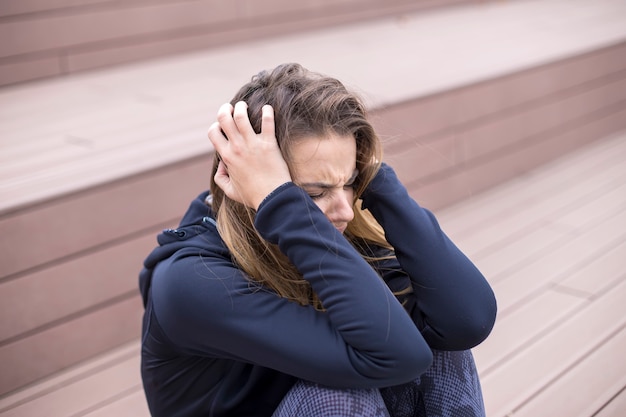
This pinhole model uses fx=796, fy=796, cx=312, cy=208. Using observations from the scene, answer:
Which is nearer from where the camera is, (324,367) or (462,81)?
(324,367)

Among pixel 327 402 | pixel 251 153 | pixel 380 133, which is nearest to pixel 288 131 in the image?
pixel 251 153

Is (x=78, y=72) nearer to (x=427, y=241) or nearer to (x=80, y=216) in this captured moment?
(x=80, y=216)

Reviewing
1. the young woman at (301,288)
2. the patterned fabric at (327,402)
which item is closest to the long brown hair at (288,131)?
the young woman at (301,288)

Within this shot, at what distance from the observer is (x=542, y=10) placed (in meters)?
4.80

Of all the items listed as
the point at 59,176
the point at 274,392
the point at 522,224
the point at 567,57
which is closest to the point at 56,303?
the point at 59,176

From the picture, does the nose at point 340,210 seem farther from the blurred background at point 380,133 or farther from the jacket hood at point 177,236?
the blurred background at point 380,133

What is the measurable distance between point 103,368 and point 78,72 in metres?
1.83

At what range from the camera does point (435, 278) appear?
4.17 feet

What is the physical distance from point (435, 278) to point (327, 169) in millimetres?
254

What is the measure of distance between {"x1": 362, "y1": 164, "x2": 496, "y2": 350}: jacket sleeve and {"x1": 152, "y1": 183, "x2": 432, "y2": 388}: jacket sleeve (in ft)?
0.40

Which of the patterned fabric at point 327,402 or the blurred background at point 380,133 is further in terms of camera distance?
the blurred background at point 380,133

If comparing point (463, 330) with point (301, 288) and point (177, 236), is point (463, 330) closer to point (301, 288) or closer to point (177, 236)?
point (301, 288)

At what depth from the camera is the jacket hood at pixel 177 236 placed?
1.25m

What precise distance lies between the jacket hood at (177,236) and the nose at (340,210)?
0.20 meters
